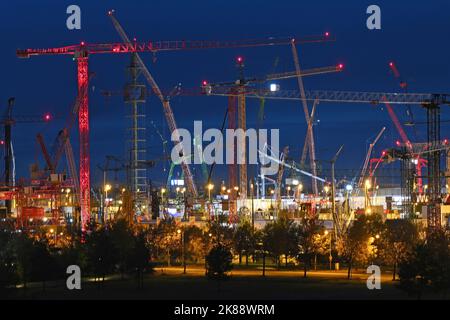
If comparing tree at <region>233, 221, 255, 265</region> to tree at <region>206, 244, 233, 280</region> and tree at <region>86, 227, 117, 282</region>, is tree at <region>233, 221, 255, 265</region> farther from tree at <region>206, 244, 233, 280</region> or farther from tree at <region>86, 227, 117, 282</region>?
tree at <region>206, 244, 233, 280</region>

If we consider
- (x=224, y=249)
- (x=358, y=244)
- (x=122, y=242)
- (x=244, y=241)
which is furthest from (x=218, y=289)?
(x=244, y=241)

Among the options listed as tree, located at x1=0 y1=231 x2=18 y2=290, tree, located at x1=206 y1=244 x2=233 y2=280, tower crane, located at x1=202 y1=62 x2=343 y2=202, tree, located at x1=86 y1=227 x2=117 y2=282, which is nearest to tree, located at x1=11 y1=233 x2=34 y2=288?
tree, located at x1=0 y1=231 x2=18 y2=290

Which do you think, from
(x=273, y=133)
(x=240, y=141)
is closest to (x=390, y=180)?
(x=273, y=133)

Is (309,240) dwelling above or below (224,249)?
below

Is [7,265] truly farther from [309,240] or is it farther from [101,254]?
[309,240]

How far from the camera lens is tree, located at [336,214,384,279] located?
5166cm

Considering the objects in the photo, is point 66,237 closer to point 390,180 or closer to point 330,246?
point 330,246

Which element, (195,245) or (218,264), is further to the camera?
(195,245)

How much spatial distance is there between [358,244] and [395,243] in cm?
294

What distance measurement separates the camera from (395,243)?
49.6 m

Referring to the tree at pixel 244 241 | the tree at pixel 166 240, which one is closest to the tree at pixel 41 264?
the tree at pixel 166 240

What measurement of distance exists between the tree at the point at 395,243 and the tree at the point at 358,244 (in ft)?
2.88

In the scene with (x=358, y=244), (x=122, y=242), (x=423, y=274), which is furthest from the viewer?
(x=358, y=244)
